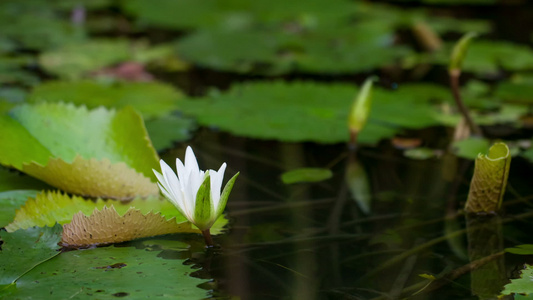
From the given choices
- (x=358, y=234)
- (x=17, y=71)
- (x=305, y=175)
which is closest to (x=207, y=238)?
(x=358, y=234)

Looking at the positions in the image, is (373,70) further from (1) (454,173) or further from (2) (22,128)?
(2) (22,128)

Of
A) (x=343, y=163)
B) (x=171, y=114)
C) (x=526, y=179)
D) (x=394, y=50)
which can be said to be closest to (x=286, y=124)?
(x=343, y=163)

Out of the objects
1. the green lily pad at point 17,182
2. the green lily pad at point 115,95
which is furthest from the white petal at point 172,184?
the green lily pad at point 115,95

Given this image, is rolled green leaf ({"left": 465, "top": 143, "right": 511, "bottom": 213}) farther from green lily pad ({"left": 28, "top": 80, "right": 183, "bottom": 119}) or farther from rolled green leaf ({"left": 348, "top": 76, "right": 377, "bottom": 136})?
A: green lily pad ({"left": 28, "top": 80, "right": 183, "bottom": 119})

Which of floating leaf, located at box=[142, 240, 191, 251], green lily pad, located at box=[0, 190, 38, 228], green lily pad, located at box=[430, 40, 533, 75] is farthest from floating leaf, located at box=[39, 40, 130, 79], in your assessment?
green lily pad, located at box=[430, 40, 533, 75]

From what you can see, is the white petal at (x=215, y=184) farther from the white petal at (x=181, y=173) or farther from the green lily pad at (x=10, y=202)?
the green lily pad at (x=10, y=202)

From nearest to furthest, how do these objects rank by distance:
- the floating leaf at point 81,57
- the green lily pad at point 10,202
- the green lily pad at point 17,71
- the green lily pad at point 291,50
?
the green lily pad at point 10,202
the green lily pad at point 17,71
the floating leaf at point 81,57
the green lily pad at point 291,50

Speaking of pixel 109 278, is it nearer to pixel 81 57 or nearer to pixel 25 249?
pixel 25 249
